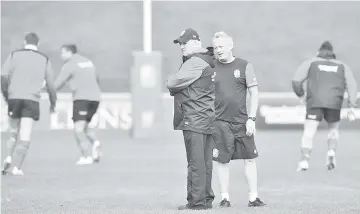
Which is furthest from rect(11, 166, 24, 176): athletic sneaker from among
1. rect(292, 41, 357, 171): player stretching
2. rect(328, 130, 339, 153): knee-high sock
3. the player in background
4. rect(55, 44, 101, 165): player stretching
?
rect(328, 130, 339, 153): knee-high sock

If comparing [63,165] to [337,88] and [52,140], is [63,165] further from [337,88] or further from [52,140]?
[52,140]

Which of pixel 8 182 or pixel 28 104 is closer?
pixel 8 182

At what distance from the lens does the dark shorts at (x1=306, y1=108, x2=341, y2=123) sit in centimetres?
1645

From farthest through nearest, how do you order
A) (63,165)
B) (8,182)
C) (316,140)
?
(316,140) < (63,165) < (8,182)

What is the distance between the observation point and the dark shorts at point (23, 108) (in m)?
15.6

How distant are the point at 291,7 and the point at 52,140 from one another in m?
7.36

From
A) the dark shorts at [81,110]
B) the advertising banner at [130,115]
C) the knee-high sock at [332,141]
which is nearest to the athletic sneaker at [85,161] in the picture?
the dark shorts at [81,110]

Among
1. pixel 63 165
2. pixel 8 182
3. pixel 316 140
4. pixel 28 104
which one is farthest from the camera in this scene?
pixel 316 140

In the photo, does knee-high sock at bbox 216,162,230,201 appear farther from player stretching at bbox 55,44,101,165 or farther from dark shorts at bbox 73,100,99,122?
dark shorts at bbox 73,100,99,122

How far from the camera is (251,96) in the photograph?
1140 centimetres

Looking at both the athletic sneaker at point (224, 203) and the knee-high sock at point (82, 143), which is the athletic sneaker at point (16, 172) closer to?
the knee-high sock at point (82, 143)

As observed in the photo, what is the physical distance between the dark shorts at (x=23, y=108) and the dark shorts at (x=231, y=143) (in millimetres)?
4708

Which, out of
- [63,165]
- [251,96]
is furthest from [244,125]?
[63,165]

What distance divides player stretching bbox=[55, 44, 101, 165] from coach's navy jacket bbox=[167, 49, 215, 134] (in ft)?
21.9
